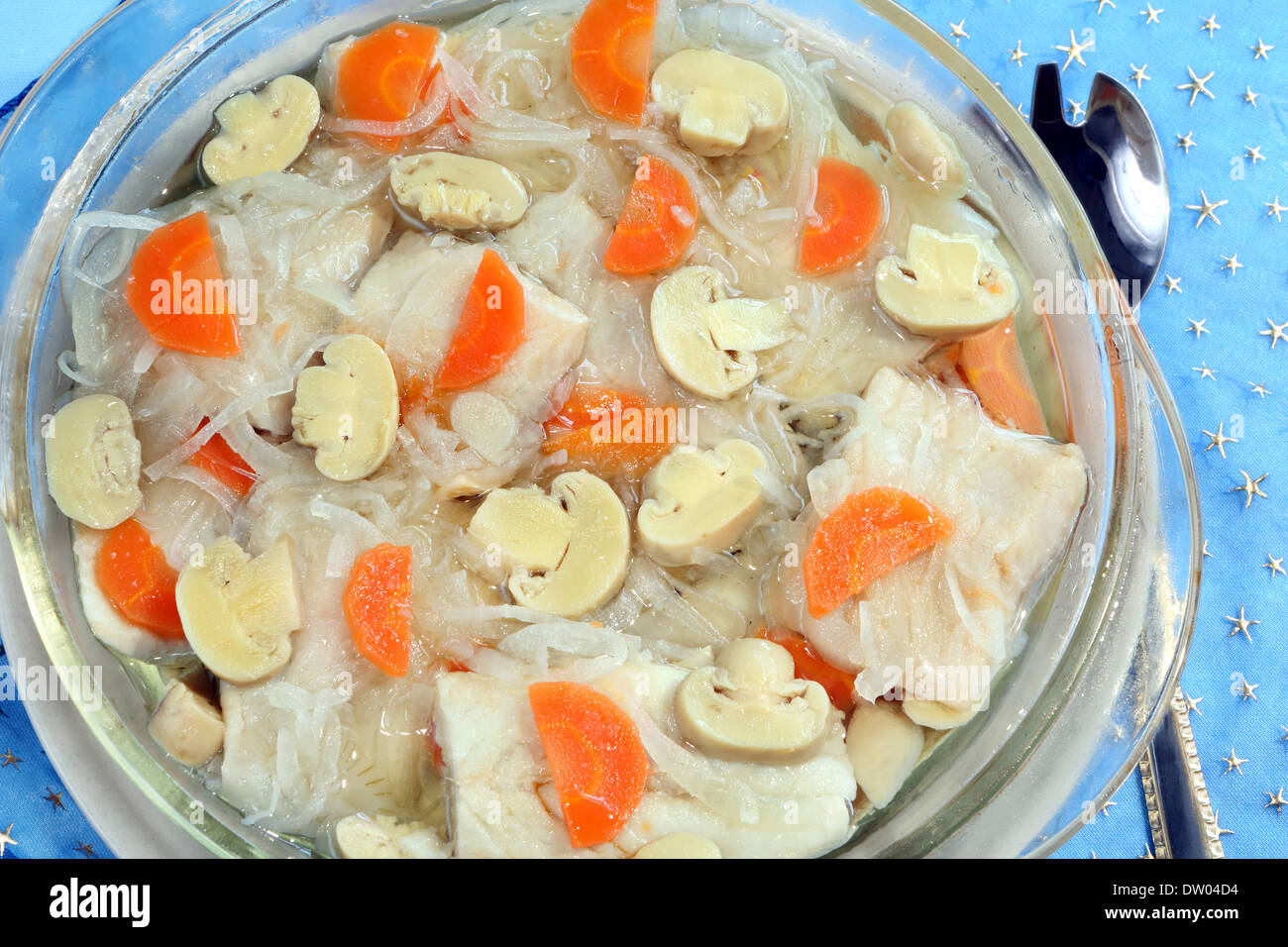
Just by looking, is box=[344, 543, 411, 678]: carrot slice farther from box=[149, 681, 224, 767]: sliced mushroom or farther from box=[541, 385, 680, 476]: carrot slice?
box=[541, 385, 680, 476]: carrot slice

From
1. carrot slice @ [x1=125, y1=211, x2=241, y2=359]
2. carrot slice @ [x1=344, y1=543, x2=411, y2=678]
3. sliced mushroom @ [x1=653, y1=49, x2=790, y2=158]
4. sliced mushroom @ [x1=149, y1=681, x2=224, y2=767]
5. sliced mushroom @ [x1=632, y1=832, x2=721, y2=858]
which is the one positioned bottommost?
sliced mushroom @ [x1=632, y1=832, x2=721, y2=858]

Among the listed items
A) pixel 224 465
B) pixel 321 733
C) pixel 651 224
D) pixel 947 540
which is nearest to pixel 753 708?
pixel 947 540

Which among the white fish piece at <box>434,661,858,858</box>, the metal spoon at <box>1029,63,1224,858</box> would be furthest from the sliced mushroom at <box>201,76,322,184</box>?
the metal spoon at <box>1029,63,1224,858</box>

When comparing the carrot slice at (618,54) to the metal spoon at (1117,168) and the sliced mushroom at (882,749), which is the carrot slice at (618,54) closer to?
the metal spoon at (1117,168)

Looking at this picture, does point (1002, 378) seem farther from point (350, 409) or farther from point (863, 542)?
point (350, 409)

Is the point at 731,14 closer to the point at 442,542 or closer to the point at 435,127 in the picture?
the point at 435,127

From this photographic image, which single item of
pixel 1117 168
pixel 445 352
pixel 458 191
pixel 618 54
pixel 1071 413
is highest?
pixel 618 54
